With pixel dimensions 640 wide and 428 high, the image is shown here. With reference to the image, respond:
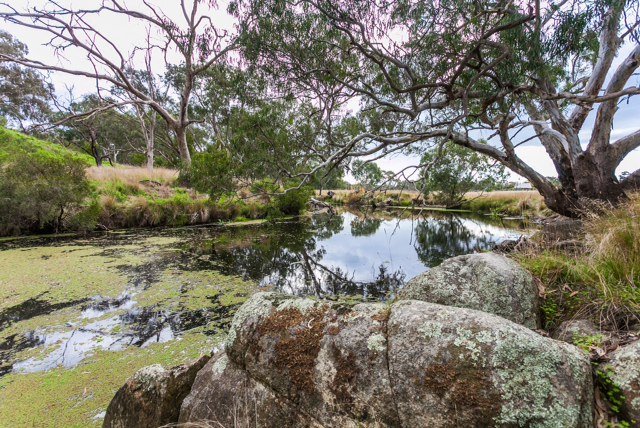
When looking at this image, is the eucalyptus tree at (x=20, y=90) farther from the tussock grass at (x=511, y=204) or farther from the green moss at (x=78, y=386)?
the tussock grass at (x=511, y=204)

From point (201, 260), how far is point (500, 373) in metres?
5.33

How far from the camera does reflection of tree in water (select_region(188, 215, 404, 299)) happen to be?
4.36 metres

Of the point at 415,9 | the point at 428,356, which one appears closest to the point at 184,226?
the point at 415,9

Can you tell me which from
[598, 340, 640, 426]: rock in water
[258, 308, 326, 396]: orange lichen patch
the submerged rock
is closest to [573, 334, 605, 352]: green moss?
the submerged rock

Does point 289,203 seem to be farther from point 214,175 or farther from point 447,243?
point 447,243

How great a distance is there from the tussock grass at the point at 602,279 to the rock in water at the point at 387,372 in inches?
35.4

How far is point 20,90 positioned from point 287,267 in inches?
967

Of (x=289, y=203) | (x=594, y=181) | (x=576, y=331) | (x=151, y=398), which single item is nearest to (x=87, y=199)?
(x=289, y=203)

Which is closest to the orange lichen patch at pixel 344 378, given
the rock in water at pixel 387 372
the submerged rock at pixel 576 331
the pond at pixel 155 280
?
the rock in water at pixel 387 372

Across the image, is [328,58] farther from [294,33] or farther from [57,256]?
[57,256]

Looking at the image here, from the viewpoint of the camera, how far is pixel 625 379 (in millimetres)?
1052

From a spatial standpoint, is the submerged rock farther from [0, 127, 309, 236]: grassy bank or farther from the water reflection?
[0, 127, 309, 236]: grassy bank

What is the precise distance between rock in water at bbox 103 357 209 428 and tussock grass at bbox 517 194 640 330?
241cm

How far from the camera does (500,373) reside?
3.38 feet
